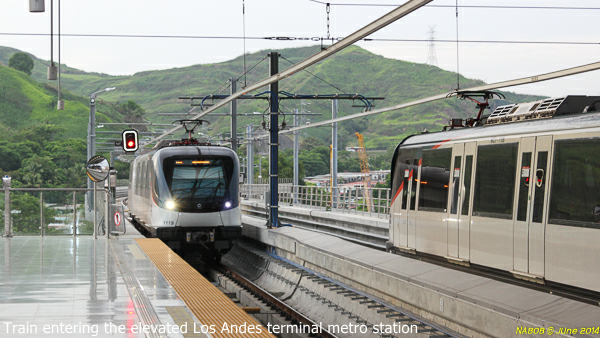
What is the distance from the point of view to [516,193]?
10.8m

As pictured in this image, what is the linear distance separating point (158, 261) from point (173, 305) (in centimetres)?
493

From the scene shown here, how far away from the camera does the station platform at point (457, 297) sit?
779cm

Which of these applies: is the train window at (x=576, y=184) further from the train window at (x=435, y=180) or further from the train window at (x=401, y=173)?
the train window at (x=401, y=173)

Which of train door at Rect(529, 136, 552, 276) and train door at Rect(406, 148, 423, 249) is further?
train door at Rect(406, 148, 423, 249)

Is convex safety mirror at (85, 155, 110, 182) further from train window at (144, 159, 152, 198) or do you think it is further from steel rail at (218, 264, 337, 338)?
steel rail at (218, 264, 337, 338)

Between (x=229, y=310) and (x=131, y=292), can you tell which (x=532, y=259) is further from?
(x=131, y=292)

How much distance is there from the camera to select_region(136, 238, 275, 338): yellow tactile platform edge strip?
829 cm

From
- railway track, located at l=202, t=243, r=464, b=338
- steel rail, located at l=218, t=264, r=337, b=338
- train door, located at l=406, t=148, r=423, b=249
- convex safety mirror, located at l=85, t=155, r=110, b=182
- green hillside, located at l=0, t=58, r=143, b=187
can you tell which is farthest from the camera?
green hillside, located at l=0, t=58, r=143, b=187

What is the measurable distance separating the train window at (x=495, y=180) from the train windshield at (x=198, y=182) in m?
8.97

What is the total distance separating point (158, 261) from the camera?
535 inches

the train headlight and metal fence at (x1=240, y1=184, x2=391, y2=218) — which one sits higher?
the train headlight

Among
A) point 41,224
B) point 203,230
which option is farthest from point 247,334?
point 41,224

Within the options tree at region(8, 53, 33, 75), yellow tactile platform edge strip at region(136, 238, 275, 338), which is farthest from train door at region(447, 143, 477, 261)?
tree at region(8, 53, 33, 75)

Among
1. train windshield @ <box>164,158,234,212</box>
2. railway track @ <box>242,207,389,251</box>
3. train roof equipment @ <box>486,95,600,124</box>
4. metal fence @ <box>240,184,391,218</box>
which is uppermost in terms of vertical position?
train roof equipment @ <box>486,95,600,124</box>
